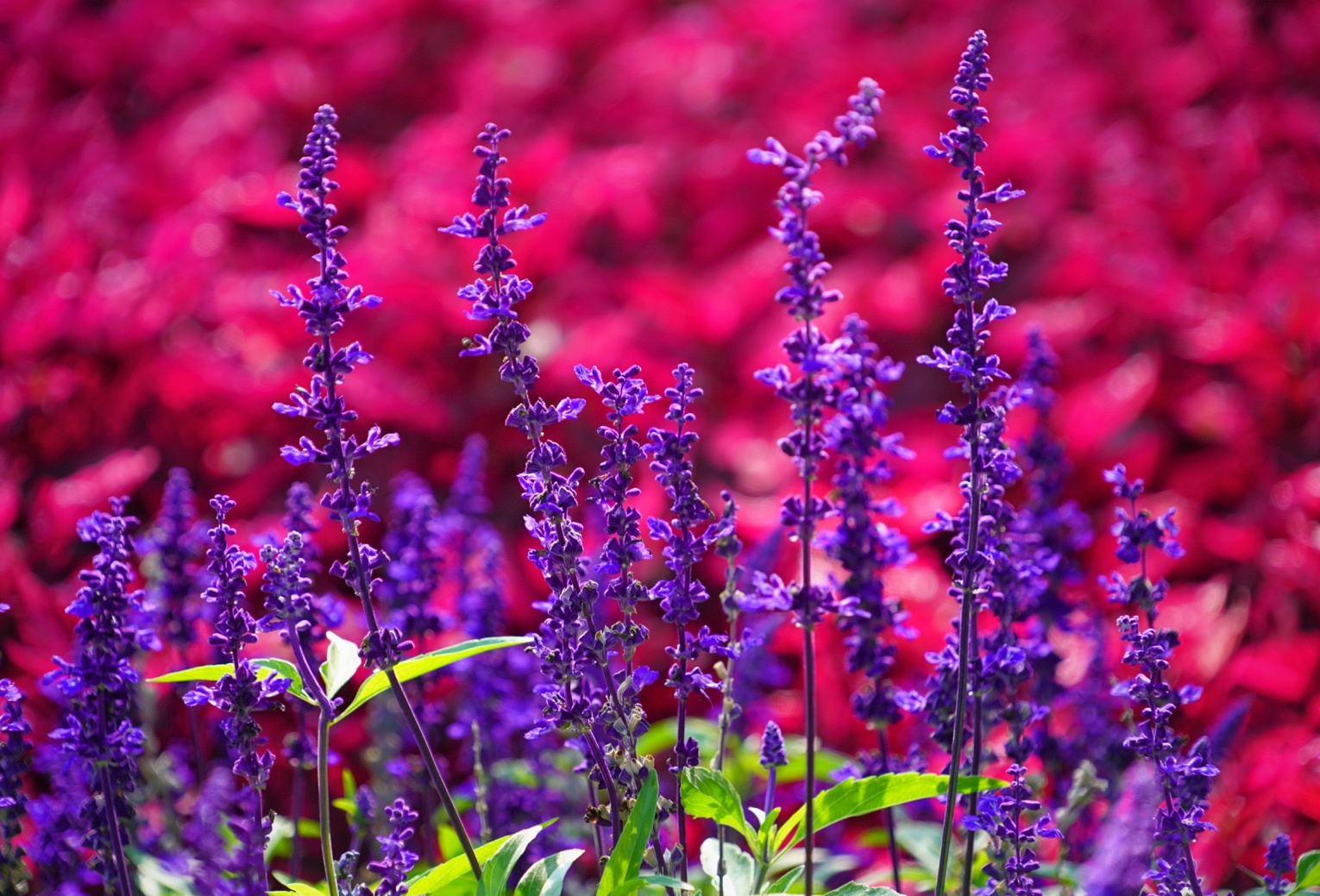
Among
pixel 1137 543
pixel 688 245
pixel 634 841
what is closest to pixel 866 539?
pixel 1137 543

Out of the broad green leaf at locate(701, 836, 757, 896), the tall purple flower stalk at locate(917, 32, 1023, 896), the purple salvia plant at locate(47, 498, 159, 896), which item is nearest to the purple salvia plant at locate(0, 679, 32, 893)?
the purple salvia plant at locate(47, 498, 159, 896)

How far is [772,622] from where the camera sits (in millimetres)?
1267

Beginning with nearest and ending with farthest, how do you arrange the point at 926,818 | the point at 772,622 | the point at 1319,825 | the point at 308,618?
the point at 308,618
the point at 772,622
the point at 926,818
the point at 1319,825

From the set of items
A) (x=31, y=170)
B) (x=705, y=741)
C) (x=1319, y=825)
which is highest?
(x=31, y=170)

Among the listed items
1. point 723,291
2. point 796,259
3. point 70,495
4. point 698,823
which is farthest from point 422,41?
point 796,259

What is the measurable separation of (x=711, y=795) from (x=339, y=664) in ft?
0.81

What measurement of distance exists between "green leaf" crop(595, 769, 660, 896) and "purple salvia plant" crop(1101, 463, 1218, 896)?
0.31 meters

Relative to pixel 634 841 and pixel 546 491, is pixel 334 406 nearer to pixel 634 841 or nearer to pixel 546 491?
pixel 546 491

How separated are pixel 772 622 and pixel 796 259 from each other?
0.69 meters

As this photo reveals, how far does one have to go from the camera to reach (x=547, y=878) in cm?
71

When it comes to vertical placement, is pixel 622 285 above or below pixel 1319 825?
above

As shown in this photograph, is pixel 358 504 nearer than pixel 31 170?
Yes

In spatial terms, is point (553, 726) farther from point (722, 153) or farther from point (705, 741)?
point (722, 153)

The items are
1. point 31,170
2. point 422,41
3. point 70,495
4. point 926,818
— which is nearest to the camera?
point 926,818
